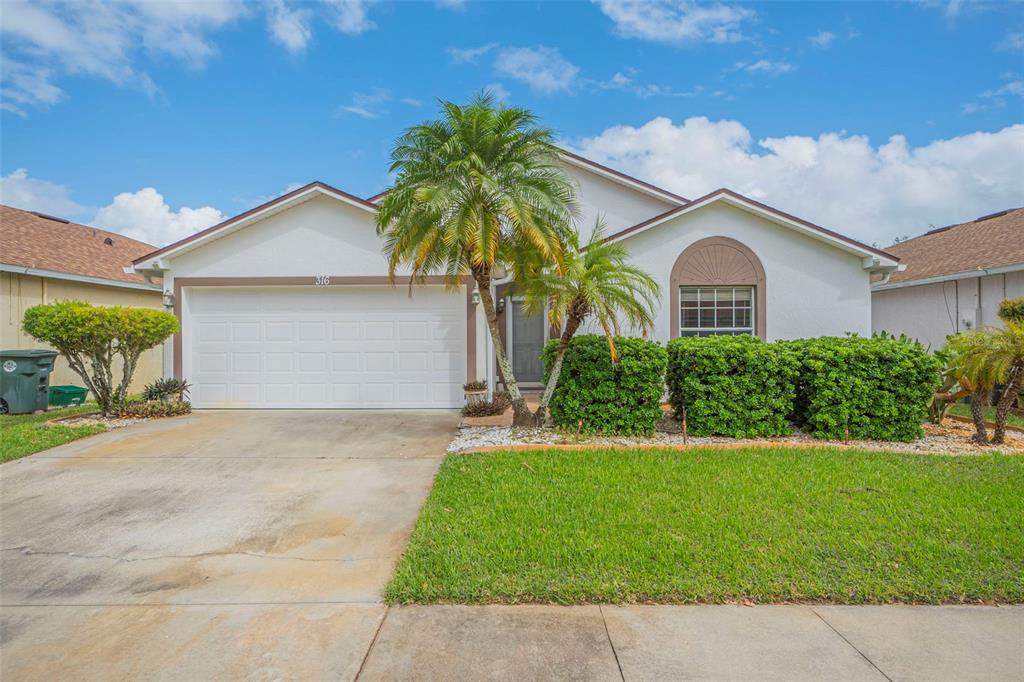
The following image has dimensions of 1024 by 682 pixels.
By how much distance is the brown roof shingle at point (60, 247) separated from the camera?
12062 mm

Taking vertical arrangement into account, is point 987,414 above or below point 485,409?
below

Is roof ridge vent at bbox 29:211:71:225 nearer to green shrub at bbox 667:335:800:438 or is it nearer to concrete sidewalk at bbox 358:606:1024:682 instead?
concrete sidewalk at bbox 358:606:1024:682

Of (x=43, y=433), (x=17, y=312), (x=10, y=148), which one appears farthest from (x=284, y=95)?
(x=43, y=433)

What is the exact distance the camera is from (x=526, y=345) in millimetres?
12477

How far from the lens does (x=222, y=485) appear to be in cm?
593

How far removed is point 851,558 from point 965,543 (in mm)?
1145

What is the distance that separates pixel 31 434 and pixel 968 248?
2231cm

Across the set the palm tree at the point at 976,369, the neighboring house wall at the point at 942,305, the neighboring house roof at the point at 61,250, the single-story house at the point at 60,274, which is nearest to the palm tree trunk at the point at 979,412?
the palm tree at the point at 976,369

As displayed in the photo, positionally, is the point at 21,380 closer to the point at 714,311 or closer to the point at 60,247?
the point at 60,247

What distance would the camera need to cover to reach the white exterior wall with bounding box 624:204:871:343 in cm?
1056

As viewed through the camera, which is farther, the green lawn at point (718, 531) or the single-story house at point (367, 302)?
the single-story house at point (367, 302)

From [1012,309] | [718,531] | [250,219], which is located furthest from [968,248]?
[250,219]

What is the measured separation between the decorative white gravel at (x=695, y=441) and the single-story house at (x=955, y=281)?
5.02m

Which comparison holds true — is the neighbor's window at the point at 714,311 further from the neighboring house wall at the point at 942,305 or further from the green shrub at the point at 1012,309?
the neighboring house wall at the point at 942,305
